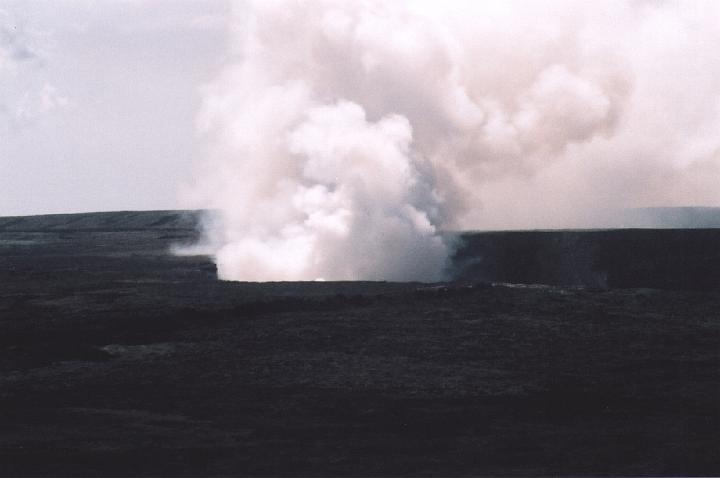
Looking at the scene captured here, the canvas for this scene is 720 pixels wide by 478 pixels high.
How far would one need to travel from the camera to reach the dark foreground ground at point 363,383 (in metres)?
13.1

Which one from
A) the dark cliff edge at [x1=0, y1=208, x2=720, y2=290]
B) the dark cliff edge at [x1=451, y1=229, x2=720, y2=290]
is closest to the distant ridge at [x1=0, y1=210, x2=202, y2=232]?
the dark cliff edge at [x1=0, y1=208, x2=720, y2=290]

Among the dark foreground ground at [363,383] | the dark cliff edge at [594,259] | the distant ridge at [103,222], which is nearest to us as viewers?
the dark foreground ground at [363,383]

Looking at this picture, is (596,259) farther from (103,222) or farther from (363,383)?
(103,222)

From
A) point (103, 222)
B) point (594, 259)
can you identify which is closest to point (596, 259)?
point (594, 259)

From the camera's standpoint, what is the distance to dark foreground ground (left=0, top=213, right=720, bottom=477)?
13.1 meters

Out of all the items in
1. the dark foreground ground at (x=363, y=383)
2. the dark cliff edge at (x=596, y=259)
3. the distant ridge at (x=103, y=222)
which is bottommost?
the dark foreground ground at (x=363, y=383)

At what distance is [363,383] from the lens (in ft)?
61.0

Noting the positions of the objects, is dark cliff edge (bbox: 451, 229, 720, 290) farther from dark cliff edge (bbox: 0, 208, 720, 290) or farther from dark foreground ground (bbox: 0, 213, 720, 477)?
dark foreground ground (bbox: 0, 213, 720, 477)

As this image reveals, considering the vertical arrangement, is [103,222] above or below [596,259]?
above

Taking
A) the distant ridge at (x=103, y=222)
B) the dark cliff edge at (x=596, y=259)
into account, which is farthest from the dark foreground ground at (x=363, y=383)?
the distant ridge at (x=103, y=222)

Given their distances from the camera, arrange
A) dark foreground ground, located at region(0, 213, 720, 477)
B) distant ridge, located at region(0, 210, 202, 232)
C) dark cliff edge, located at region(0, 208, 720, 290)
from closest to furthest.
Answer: dark foreground ground, located at region(0, 213, 720, 477) < dark cliff edge, located at region(0, 208, 720, 290) < distant ridge, located at region(0, 210, 202, 232)

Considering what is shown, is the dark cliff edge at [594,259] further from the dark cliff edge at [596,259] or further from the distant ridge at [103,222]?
the distant ridge at [103,222]

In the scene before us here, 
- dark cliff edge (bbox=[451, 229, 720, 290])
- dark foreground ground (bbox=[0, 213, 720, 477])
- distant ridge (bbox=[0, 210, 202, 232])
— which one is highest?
distant ridge (bbox=[0, 210, 202, 232])

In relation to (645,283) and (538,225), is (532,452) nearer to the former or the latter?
(645,283)
